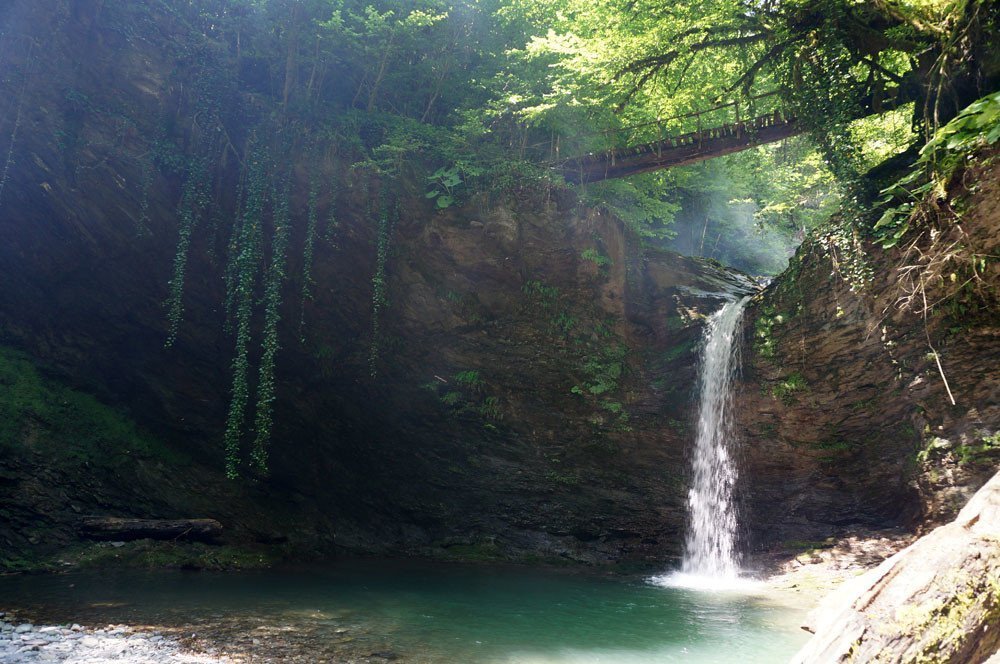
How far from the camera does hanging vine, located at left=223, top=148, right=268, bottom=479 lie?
11914 mm

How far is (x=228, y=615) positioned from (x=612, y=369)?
9.15 metres

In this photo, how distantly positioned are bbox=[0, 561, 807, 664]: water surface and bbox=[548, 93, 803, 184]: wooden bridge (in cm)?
914

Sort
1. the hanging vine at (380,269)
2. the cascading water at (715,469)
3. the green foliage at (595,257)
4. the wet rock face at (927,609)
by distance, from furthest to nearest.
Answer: the green foliage at (595,257), the hanging vine at (380,269), the cascading water at (715,469), the wet rock face at (927,609)

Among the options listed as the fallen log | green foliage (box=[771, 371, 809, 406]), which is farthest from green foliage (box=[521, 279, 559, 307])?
the fallen log

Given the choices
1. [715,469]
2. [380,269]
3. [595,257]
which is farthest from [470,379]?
[715,469]

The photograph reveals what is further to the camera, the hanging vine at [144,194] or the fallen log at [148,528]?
the hanging vine at [144,194]

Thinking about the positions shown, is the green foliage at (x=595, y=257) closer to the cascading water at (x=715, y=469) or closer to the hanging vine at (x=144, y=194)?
the cascading water at (x=715, y=469)

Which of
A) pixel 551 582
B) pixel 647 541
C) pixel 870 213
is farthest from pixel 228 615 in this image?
pixel 870 213

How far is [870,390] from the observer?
36.1 ft

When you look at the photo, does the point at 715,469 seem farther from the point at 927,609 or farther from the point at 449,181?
the point at 927,609

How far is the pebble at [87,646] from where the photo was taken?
5.70 m

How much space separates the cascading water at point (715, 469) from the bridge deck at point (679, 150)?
11.7 ft

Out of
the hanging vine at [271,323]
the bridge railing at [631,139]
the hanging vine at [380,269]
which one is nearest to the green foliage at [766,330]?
the bridge railing at [631,139]

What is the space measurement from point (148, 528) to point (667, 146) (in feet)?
43.9
